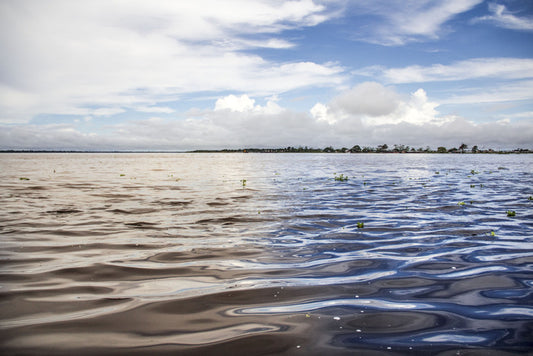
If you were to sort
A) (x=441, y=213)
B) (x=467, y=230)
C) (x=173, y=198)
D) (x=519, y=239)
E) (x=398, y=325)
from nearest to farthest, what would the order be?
(x=398, y=325) → (x=519, y=239) → (x=467, y=230) → (x=441, y=213) → (x=173, y=198)

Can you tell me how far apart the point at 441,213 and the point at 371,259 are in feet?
21.7

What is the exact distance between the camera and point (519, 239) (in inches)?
320

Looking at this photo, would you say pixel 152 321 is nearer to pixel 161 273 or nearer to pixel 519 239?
pixel 161 273

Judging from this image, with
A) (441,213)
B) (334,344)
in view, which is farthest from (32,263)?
(441,213)

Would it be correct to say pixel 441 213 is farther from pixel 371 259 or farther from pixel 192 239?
pixel 192 239

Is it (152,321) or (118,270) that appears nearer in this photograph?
(152,321)

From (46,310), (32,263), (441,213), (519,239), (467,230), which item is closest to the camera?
(46,310)

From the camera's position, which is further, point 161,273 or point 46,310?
point 161,273

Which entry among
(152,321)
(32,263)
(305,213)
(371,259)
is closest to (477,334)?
(371,259)

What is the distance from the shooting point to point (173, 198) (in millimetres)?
15320

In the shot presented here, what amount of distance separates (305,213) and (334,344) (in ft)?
27.3

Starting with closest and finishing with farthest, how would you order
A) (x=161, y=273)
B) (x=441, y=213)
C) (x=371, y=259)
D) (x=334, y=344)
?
(x=334, y=344) < (x=161, y=273) < (x=371, y=259) < (x=441, y=213)

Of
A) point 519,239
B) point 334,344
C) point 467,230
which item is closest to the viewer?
point 334,344

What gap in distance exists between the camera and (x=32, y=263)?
6.20 m
